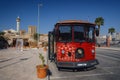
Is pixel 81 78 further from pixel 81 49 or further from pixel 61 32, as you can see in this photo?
pixel 61 32

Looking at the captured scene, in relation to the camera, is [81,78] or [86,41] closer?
[81,78]

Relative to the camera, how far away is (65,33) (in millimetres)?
12023

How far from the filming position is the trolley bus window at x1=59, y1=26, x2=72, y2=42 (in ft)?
39.4

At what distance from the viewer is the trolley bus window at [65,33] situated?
1200 centimetres

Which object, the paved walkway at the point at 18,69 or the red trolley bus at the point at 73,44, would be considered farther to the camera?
the red trolley bus at the point at 73,44

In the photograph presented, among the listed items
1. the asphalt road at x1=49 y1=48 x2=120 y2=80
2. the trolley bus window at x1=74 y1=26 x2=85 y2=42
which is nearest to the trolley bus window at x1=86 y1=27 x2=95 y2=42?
the trolley bus window at x1=74 y1=26 x2=85 y2=42

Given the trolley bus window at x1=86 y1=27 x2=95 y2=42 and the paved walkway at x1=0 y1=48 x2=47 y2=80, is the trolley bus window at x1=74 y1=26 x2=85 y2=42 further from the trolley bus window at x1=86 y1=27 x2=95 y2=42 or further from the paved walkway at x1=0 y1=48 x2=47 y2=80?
Result: the paved walkway at x1=0 y1=48 x2=47 y2=80

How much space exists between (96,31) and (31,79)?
234 inches

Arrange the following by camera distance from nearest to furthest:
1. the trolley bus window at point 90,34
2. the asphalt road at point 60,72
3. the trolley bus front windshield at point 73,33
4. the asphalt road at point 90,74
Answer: the asphalt road at point 90,74 < the asphalt road at point 60,72 < the trolley bus front windshield at point 73,33 < the trolley bus window at point 90,34

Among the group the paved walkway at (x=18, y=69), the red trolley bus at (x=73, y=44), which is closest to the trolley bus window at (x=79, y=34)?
the red trolley bus at (x=73, y=44)

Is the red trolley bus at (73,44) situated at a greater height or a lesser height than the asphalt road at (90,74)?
greater

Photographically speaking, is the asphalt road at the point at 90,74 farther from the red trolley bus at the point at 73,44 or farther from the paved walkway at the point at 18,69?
the paved walkway at the point at 18,69

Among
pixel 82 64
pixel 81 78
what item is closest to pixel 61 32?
pixel 82 64

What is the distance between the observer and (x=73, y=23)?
39.4ft
